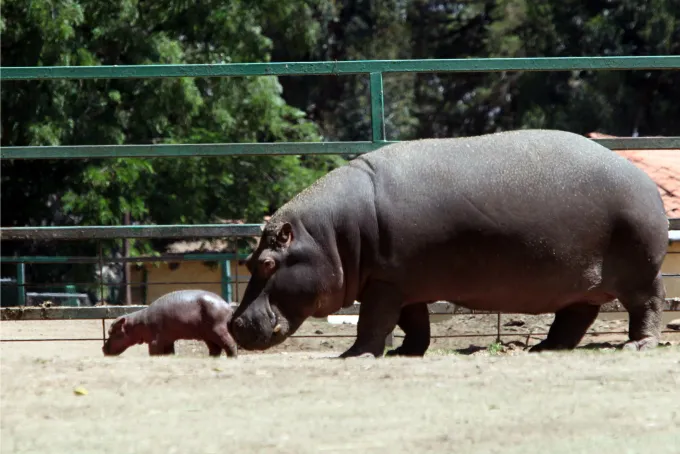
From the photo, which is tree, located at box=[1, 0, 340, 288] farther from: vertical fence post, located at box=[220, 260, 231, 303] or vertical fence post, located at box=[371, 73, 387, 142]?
vertical fence post, located at box=[371, 73, 387, 142]

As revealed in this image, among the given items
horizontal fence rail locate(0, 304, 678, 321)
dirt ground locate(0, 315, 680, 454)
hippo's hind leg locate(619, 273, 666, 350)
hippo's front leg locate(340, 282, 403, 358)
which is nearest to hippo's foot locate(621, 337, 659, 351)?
hippo's hind leg locate(619, 273, 666, 350)

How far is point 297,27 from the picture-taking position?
26625 mm

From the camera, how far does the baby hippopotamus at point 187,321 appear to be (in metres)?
10.0

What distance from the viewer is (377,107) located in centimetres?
823

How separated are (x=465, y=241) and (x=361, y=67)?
5.89 ft

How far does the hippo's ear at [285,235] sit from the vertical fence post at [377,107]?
1469 mm

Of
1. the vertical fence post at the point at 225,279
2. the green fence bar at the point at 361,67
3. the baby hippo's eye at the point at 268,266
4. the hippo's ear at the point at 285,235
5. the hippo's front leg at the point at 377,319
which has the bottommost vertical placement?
the vertical fence post at the point at 225,279

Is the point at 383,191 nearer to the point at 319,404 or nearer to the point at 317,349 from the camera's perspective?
the point at 319,404

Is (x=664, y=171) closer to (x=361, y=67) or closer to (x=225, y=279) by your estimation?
(x=225, y=279)

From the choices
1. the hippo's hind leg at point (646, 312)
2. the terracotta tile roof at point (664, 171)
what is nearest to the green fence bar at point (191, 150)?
the hippo's hind leg at point (646, 312)

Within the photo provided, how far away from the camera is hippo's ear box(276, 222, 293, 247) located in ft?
22.3

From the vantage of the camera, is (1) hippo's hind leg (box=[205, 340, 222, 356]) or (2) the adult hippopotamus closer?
(2) the adult hippopotamus

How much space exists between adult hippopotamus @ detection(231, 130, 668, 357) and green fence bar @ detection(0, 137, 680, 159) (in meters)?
1.16

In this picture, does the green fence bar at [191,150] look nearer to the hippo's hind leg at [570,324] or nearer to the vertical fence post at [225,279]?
the hippo's hind leg at [570,324]
